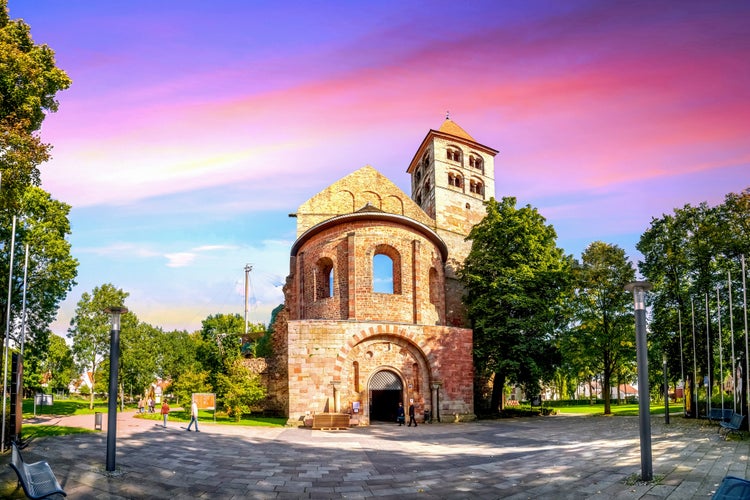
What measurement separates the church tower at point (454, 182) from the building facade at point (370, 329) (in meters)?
9.19

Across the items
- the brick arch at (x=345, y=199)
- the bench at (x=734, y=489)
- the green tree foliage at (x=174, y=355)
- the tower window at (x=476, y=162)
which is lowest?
the green tree foliage at (x=174, y=355)

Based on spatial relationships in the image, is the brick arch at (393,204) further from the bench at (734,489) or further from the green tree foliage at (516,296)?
the bench at (734,489)

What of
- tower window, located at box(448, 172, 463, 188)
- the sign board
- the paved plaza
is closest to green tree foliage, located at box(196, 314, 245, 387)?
the sign board

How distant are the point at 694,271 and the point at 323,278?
21.2 meters

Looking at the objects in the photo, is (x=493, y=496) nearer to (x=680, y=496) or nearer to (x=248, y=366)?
(x=680, y=496)

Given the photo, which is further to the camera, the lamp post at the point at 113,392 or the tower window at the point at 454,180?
the tower window at the point at 454,180

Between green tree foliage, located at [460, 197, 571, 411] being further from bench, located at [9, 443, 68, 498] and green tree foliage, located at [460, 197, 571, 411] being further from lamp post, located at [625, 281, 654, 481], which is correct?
bench, located at [9, 443, 68, 498]

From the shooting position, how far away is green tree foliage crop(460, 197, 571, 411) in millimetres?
29812

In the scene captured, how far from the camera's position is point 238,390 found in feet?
84.5

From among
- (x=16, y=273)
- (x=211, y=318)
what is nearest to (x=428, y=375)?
(x=16, y=273)

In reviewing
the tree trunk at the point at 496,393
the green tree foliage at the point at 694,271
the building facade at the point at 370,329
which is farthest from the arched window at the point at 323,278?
the green tree foliage at the point at 694,271

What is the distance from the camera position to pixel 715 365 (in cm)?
2761

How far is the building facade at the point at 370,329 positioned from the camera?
24.0 m

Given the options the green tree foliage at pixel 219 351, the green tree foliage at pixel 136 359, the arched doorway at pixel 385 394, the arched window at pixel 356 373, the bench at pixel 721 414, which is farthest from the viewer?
the green tree foliage at pixel 136 359
